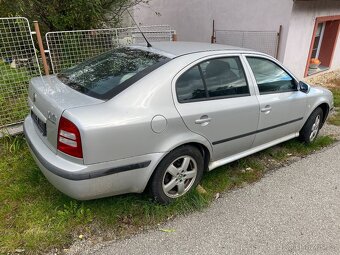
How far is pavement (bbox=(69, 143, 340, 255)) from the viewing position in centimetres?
255

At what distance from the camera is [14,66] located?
463cm

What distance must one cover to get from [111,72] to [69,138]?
Result: 0.89 m

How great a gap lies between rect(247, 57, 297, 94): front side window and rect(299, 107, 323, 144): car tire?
688 millimetres

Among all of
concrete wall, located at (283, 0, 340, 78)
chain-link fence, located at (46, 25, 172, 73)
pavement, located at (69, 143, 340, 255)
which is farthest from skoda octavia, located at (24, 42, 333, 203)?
concrete wall, located at (283, 0, 340, 78)

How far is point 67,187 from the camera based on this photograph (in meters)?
2.42

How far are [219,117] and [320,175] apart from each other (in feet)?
5.63

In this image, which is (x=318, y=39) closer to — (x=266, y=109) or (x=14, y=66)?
(x=266, y=109)

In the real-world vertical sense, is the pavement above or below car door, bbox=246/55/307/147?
below

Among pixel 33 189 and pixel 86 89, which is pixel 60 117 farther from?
pixel 33 189

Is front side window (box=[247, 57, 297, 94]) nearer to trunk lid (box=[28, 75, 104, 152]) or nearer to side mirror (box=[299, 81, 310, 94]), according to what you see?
side mirror (box=[299, 81, 310, 94])

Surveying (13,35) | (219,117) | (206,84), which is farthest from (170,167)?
(13,35)

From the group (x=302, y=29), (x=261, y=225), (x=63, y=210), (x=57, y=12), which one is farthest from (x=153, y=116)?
(x=302, y=29)

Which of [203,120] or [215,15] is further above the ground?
[215,15]

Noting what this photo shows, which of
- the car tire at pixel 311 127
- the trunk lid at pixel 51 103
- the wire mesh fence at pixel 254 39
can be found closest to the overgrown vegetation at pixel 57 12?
the trunk lid at pixel 51 103
